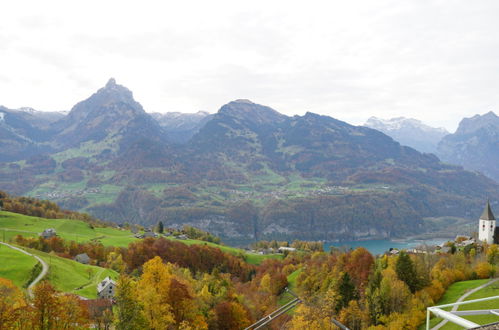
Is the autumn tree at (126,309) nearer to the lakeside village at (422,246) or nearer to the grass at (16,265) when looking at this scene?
the lakeside village at (422,246)

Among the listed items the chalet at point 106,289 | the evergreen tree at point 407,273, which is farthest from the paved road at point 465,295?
the chalet at point 106,289

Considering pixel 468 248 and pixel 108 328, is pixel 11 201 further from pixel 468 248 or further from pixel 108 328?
pixel 468 248

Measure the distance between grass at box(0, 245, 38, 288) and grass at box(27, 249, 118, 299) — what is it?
10.2 feet

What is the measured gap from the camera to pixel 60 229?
130125 millimetres

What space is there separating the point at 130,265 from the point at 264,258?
5773 centimetres

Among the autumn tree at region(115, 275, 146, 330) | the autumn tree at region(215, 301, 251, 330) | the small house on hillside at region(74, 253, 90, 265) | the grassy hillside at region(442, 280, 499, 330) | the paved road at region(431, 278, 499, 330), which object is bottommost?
the autumn tree at region(215, 301, 251, 330)

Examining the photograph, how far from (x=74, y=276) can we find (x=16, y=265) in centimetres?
918

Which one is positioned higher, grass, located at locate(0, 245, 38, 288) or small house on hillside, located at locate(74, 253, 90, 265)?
grass, located at locate(0, 245, 38, 288)

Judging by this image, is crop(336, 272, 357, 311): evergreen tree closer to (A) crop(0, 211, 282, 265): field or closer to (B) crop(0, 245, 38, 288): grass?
(B) crop(0, 245, 38, 288): grass

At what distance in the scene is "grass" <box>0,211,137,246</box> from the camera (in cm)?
11786

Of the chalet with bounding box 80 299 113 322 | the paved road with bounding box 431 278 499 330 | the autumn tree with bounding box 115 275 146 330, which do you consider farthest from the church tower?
the autumn tree with bounding box 115 275 146 330

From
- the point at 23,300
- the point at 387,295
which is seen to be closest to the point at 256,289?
the point at 387,295

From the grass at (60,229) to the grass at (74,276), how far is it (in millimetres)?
43498

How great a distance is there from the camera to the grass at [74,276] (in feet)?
202
